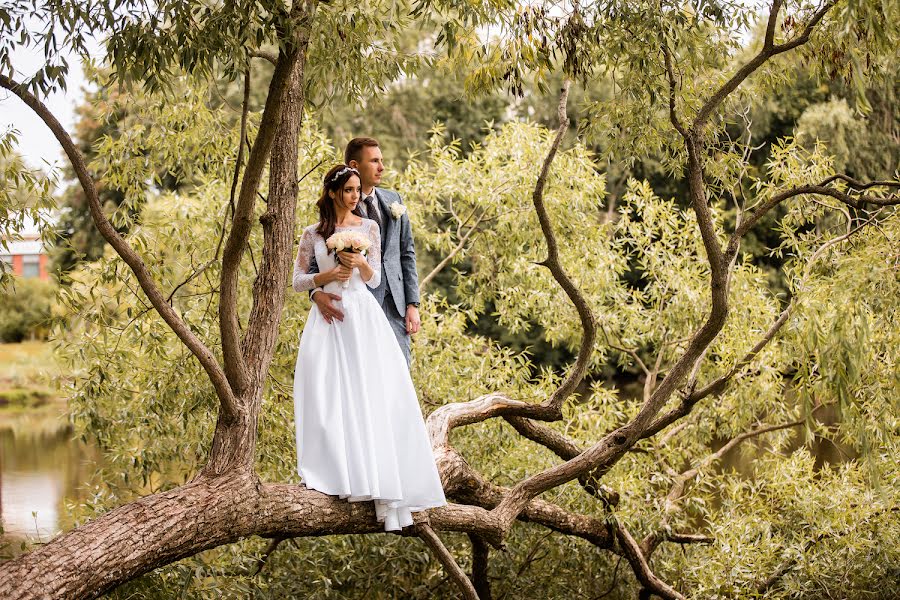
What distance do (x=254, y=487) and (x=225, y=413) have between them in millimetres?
328

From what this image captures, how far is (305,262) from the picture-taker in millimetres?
4363

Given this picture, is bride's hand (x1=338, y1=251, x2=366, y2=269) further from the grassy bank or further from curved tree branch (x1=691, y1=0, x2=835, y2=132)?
the grassy bank

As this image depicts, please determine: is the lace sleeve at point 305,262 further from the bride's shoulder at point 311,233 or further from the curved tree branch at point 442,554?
the curved tree branch at point 442,554

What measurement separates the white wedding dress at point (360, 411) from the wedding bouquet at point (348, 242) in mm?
132

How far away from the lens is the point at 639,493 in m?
6.38

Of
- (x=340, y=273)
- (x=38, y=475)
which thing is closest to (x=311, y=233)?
(x=340, y=273)

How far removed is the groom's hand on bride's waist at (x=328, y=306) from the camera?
4203 mm

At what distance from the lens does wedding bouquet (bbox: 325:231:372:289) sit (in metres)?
4.09

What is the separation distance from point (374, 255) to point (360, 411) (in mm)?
694

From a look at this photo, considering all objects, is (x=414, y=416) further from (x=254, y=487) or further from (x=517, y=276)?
(x=517, y=276)

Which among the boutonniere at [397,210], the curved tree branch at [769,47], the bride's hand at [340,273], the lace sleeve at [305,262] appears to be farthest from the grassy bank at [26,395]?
the curved tree branch at [769,47]

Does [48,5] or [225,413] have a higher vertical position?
[48,5]

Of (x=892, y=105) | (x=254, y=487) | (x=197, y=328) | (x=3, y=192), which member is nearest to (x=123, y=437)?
(x=197, y=328)

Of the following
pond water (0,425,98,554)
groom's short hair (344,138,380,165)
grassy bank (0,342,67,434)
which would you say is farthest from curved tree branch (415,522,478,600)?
grassy bank (0,342,67,434)
